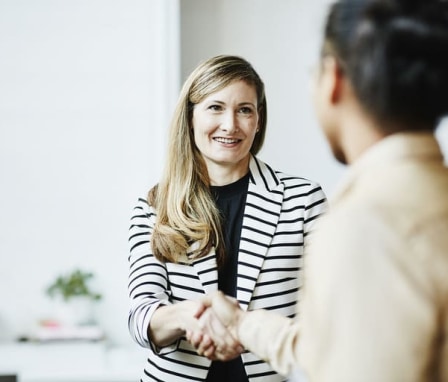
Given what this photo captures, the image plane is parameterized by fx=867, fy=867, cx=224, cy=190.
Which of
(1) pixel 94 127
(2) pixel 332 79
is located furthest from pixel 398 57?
(1) pixel 94 127

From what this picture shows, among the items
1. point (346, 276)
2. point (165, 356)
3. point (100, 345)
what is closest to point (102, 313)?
point (100, 345)

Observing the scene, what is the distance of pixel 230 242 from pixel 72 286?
1522 millimetres

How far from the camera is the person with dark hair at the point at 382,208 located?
988 millimetres

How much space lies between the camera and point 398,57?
1057 mm

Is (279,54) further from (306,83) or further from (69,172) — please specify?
(69,172)

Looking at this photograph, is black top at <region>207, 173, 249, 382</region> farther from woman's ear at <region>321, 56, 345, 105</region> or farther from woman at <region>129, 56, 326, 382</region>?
woman's ear at <region>321, 56, 345, 105</region>

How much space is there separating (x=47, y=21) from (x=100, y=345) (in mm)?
1313

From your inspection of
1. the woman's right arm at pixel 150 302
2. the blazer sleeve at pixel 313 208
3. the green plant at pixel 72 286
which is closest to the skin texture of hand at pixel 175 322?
the woman's right arm at pixel 150 302

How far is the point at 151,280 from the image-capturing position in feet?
6.54

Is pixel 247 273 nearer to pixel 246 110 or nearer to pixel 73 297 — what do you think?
pixel 246 110

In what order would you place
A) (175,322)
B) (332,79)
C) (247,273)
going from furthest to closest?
(247,273), (175,322), (332,79)

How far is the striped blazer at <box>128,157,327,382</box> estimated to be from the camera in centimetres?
197

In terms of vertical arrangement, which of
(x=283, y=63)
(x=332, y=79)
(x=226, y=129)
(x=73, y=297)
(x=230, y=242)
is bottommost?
(x=73, y=297)

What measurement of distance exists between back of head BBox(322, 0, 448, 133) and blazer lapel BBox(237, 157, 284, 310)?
0.93 metres
